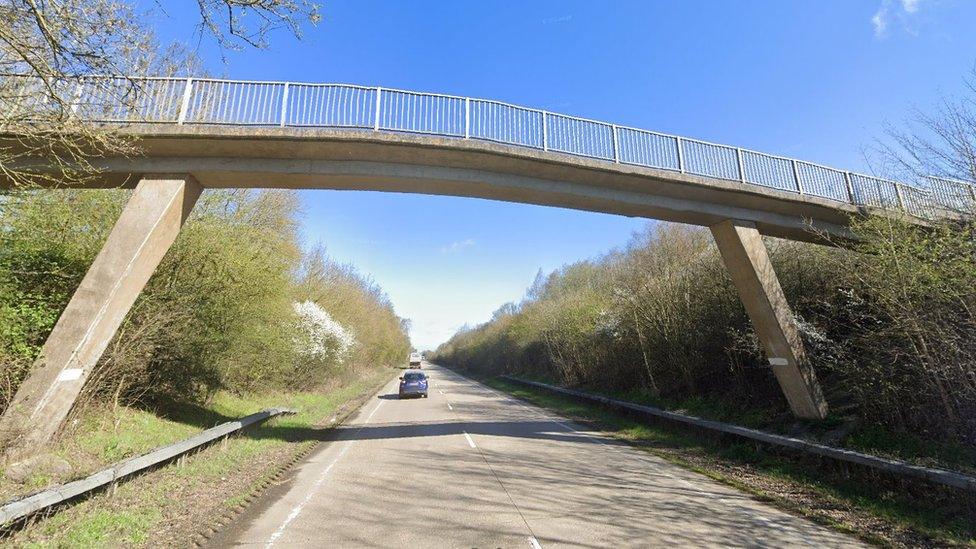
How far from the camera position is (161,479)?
22.3 feet

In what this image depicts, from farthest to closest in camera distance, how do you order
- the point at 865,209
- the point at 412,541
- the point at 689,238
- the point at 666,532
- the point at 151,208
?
the point at 689,238, the point at 865,209, the point at 151,208, the point at 666,532, the point at 412,541

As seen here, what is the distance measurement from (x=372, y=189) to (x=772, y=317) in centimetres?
976

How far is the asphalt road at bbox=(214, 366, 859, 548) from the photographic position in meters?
4.97

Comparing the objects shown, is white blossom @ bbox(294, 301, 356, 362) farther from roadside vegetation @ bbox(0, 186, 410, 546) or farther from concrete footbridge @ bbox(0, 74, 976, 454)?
concrete footbridge @ bbox(0, 74, 976, 454)

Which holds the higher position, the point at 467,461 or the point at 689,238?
the point at 689,238

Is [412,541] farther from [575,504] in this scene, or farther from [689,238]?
[689,238]

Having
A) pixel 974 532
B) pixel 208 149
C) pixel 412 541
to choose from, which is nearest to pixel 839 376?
pixel 974 532

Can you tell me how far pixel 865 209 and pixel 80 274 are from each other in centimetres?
1733

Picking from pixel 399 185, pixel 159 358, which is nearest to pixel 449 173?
pixel 399 185

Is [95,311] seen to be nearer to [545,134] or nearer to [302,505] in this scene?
[302,505]

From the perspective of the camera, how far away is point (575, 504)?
6129 mm

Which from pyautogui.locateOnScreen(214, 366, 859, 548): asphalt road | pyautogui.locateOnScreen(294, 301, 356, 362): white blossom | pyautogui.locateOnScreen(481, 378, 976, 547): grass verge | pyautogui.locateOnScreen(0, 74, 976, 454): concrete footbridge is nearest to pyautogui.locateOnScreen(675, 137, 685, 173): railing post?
pyautogui.locateOnScreen(0, 74, 976, 454): concrete footbridge

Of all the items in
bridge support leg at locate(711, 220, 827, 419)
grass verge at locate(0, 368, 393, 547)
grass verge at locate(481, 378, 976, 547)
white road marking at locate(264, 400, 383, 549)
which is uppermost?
bridge support leg at locate(711, 220, 827, 419)

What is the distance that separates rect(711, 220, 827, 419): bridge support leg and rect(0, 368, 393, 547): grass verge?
10938mm
